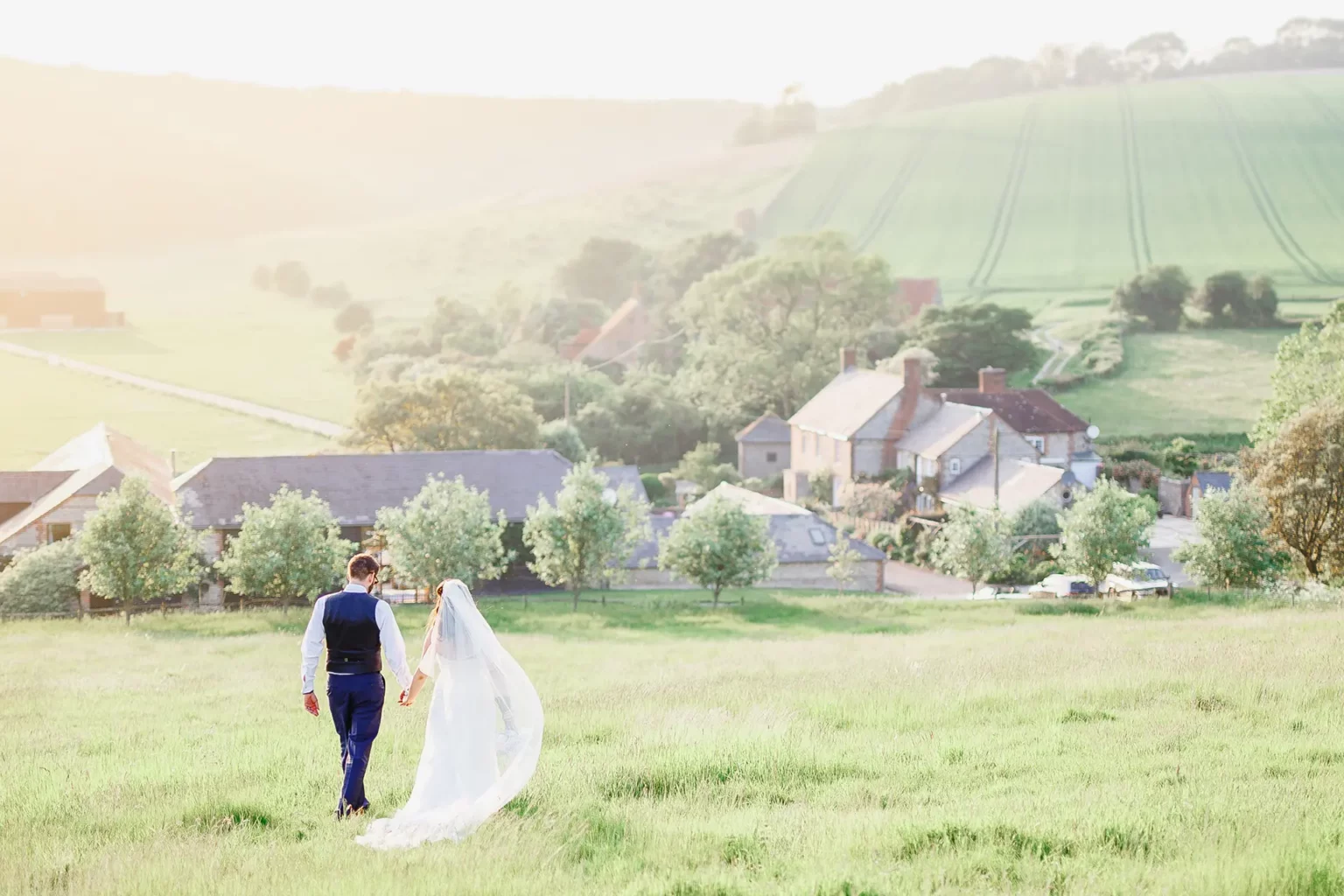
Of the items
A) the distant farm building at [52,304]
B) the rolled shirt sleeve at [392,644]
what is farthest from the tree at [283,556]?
the distant farm building at [52,304]

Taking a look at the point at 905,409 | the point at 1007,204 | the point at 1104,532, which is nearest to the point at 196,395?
the point at 905,409

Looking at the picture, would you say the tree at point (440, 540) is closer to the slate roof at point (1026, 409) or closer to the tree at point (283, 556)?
the tree at point (283, 556)

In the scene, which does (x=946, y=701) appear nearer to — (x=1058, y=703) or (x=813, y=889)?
(x=1058, y=703)

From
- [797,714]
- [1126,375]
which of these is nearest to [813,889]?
[797,714]

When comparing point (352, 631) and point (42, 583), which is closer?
point (352, 631)

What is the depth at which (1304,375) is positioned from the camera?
55125 millimetres

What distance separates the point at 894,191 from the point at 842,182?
32.5 feet

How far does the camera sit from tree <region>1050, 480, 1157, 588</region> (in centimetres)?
4103

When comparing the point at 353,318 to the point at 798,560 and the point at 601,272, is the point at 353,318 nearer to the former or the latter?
the point at 601,272

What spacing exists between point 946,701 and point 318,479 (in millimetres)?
41707

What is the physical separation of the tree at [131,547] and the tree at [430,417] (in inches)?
1120

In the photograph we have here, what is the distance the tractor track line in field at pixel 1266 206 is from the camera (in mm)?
105625

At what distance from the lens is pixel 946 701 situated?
43.3 feet

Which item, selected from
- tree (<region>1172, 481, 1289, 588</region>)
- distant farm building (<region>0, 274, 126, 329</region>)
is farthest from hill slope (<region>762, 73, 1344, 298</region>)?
distant farm building (<region>0, 274, 126, 329</region>)
